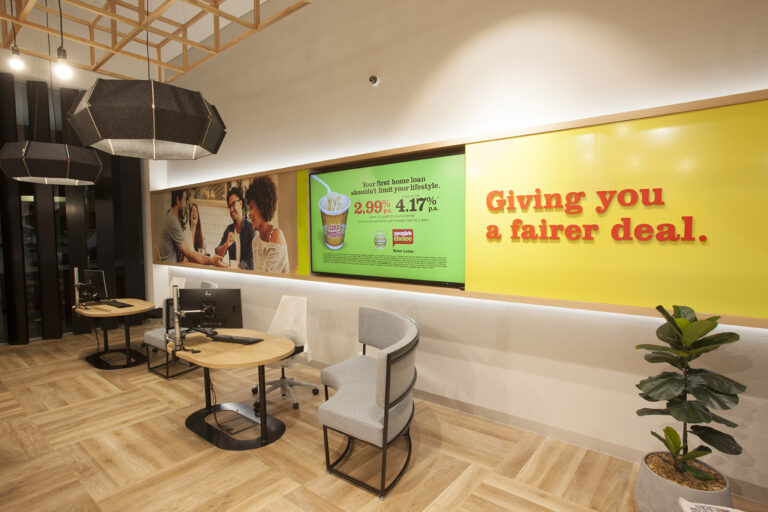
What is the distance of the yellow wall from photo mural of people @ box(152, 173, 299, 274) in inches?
102

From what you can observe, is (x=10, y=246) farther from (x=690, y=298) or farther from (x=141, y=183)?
(x=690, y=298)

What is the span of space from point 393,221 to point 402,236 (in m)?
0.19

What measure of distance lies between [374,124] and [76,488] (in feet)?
13.0

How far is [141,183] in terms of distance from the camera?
747 cm

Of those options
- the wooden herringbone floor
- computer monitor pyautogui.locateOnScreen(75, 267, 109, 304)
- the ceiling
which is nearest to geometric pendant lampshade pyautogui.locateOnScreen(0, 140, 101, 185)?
the ceiling

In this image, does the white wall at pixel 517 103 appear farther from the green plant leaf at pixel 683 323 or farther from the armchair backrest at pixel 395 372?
the armchair backrest at pixel 395 372

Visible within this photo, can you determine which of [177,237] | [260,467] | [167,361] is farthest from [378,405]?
[177,237]

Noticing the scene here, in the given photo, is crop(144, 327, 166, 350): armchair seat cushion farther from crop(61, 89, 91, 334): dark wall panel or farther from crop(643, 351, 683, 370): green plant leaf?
crop(643, 351, 683, 370): green plant leaf

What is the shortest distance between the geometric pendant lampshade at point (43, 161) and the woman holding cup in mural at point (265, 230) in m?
1.81

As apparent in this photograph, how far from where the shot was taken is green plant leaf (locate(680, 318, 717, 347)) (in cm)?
206

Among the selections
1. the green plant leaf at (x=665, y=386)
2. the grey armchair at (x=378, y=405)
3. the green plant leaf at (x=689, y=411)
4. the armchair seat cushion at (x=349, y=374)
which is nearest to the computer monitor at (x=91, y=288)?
the armchair seat cushion at (x=349, y=374)

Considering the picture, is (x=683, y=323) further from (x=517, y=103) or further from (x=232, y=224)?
(x=232, y=224)

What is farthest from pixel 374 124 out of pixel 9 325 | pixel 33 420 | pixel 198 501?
pixel 9 325

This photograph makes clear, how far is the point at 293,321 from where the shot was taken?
4145 mm
